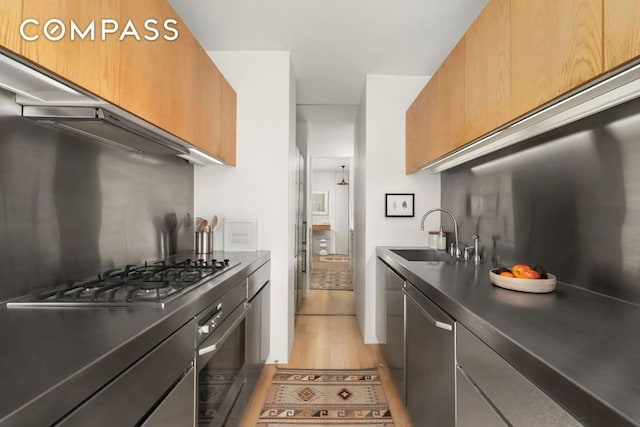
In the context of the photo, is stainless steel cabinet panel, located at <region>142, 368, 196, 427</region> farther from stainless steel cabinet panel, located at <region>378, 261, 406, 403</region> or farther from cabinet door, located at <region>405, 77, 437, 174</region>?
cabinet door, located at <region>405, 77, 437, 174</region>

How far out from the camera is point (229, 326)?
1.54m

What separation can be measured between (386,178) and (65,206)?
2.53 metres

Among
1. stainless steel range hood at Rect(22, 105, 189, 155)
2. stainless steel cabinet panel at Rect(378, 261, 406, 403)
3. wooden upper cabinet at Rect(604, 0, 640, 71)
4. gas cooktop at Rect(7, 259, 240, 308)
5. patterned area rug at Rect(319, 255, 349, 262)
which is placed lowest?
patterned area rug at Rect(319, 255, 349, 262)

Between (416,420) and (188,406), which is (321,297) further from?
(188,406)

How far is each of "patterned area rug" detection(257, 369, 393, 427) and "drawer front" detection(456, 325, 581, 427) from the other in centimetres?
113

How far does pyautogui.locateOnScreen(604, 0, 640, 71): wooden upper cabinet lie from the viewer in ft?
2.56

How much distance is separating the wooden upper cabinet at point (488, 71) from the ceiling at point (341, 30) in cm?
71

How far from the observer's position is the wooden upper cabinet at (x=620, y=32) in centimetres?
78

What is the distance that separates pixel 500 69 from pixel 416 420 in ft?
5.87

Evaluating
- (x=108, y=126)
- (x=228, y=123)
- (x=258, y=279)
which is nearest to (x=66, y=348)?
(x=108, y=126)

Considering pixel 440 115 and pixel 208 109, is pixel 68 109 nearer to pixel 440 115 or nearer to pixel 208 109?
pixel 208 109

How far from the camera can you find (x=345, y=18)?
2.26 m

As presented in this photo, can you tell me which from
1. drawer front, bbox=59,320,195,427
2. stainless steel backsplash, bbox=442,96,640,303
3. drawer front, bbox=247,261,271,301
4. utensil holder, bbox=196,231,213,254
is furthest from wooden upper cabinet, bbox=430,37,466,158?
utensil holder, bbox=196,231,213,254

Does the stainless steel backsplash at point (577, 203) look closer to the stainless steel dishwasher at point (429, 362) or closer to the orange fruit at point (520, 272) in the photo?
the orange fruit at point (520, 272)
